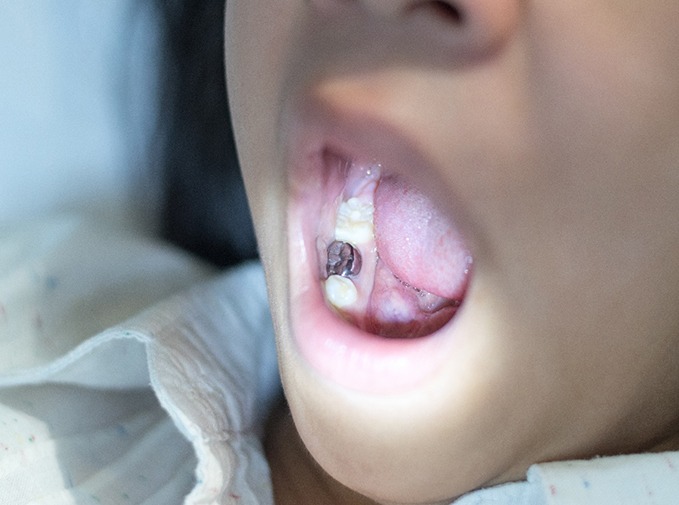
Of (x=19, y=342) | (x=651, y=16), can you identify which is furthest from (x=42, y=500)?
(x=651, y=16)

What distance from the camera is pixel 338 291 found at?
19.0 inches

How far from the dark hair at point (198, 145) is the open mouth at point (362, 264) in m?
0.37

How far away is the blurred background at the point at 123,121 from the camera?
2.68ft

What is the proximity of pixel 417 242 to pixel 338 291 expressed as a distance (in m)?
0.06

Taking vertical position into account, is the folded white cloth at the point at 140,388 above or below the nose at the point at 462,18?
below

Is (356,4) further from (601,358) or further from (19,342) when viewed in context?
(19,342)

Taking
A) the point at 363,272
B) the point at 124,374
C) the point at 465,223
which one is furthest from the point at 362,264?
the point at 124,374

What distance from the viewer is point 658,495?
0.42 meters

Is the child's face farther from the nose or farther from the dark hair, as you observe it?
the dark hair

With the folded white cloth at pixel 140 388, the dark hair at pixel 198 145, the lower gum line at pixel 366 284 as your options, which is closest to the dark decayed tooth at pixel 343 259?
the lower gum line at pixel 366 284

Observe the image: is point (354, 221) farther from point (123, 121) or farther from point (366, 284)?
point (123, 121)

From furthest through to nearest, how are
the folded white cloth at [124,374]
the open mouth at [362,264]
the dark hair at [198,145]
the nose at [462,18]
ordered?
the dark hair at [198,145]
the folded white cloth at [124,374]
the open mouth at [362,264]
the nose at [462,18]

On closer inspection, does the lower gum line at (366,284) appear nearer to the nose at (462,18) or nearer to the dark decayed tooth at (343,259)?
the dark decayed tooth at (343,259)

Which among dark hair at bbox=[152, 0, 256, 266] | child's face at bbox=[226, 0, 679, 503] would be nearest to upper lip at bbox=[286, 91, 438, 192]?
child's face at bbox=[226, 0, 679, 503]
